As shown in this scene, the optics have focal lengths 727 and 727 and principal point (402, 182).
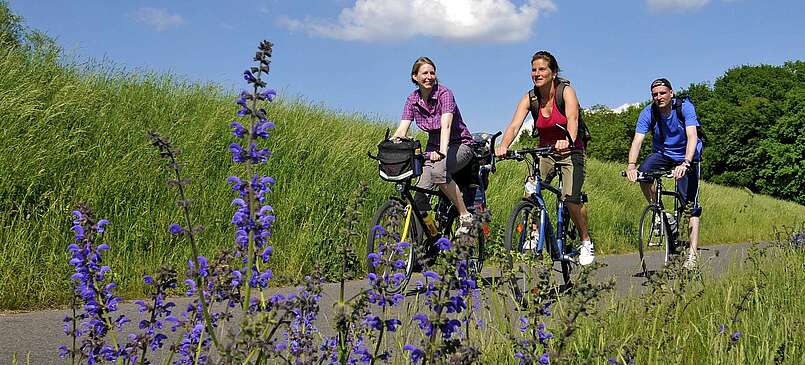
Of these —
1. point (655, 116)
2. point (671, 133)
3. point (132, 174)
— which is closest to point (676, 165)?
point (671, 133)

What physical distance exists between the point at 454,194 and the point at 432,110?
2.63ft

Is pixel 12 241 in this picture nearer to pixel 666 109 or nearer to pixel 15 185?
pixel 15 185

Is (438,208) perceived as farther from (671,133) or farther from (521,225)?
(671,133)

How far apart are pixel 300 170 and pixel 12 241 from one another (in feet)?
13.8

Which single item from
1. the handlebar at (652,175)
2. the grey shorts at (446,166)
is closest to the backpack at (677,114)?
the handlebar at (652,175)

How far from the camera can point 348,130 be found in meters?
13.8

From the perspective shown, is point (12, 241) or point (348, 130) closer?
point (12, 241)

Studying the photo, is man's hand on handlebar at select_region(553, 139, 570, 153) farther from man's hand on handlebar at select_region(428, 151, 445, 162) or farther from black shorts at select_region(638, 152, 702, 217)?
black shorts at select_region(638, 152, 702, 217)

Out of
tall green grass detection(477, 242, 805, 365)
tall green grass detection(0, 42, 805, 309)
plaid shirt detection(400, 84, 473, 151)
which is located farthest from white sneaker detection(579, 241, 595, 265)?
tall green grass detection(0, 42, 805, 309)

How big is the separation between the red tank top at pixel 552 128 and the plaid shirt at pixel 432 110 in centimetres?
79

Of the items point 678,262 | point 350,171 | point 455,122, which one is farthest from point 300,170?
point 678,262

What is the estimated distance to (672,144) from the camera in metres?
8.20

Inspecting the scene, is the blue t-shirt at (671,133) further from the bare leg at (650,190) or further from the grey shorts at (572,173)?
the grey shorts at (572,173)

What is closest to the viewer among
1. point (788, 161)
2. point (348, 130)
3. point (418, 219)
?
point (418, 219)
